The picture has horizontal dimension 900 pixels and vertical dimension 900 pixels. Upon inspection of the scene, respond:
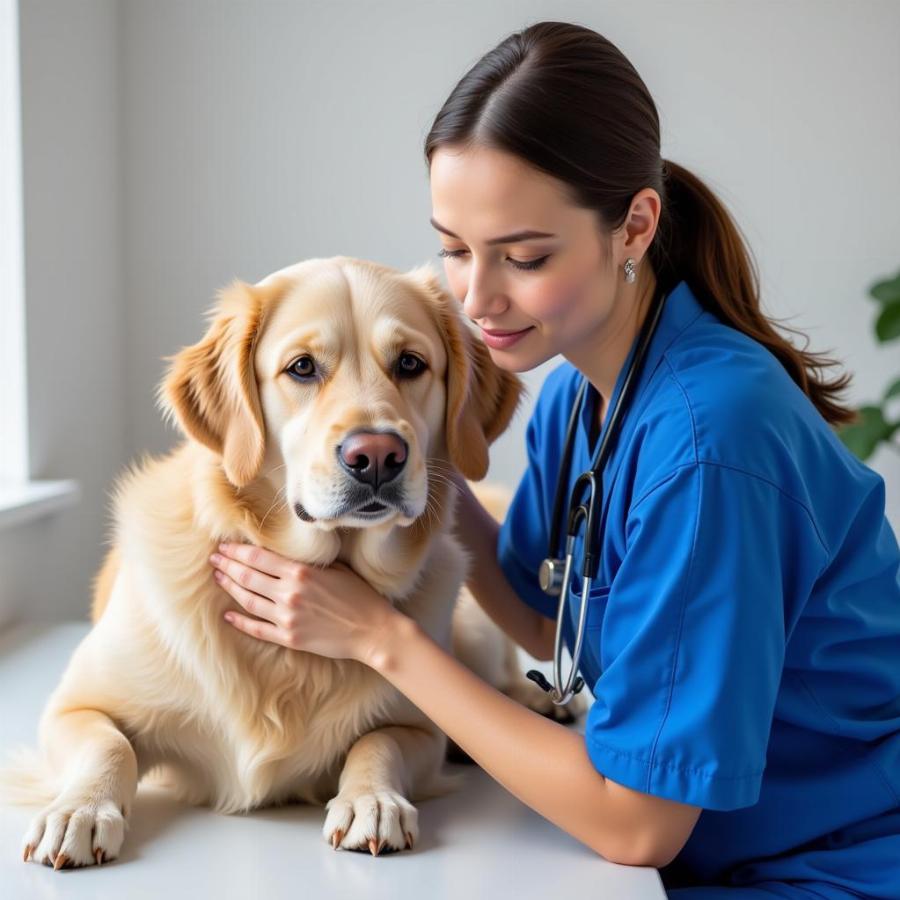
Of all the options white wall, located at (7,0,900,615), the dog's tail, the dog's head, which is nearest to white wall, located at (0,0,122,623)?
white wall, located at (7,0,900,615)

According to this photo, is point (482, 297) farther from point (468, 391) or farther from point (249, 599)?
point (249, 599)

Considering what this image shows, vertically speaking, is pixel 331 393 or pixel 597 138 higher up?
pixel 597 138

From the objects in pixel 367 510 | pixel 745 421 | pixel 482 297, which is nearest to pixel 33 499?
pixel 367 510

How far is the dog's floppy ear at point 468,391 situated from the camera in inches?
60.7

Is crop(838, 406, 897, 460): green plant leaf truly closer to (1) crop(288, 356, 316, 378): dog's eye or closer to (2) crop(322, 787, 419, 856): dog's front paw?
(1) crop(288, 356, 316, 378): dog's eye

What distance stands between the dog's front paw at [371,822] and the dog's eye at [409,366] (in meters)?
0.55

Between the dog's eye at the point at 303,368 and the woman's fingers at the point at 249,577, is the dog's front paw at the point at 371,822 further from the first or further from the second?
the dog's eye at the point at 303,368

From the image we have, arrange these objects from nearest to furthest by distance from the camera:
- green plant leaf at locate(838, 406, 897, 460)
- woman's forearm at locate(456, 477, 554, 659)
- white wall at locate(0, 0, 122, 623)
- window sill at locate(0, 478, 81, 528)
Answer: woman's forearm at locate(456, 477, 554, 659) < window sill at locate(0, 478, 81, 528) < white wall at locate(0, 0, 122, 623) < green plant leaf at locate(838, 406, 897, 460)

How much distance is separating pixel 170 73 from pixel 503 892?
2.79 metres

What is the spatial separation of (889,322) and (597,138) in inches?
86.6

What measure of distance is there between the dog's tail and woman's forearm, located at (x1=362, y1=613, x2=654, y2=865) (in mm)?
434

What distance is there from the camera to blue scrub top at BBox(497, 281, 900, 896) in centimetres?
112

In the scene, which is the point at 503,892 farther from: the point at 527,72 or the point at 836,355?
the point at 836,355

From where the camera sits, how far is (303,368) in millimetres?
1407
